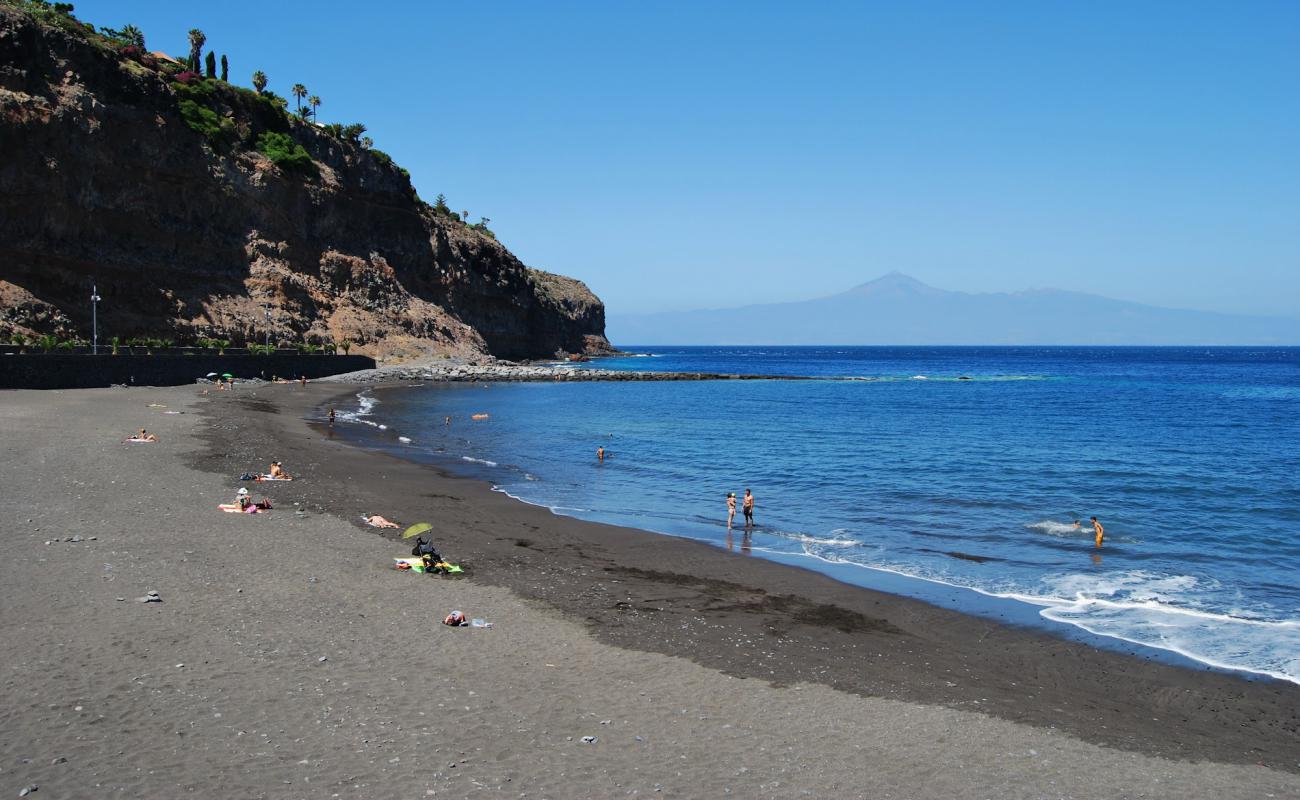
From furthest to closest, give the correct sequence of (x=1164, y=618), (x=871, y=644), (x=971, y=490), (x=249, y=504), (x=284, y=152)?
(x=284, y=152), (x=971, y=490), (x=249, y=504), (x=1164, y=618), (x=871, y=644)

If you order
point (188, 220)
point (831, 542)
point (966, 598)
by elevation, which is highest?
point (188, 220)

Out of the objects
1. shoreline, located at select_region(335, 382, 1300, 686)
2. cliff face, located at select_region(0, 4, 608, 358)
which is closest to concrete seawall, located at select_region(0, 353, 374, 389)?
cliff face, located at select_region(0, 4, 608, 358)

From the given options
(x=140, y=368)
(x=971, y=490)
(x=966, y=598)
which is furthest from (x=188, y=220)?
(x=966, y=598)

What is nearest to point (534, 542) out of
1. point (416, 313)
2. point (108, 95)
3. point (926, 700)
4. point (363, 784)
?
point (926, 700)

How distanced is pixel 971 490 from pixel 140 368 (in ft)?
173

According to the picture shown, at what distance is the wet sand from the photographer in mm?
8484

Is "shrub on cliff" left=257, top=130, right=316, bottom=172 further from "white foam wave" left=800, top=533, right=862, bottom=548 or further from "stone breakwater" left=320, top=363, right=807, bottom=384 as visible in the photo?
"white foam wave" left=800, top=533, right=862, bottom=548

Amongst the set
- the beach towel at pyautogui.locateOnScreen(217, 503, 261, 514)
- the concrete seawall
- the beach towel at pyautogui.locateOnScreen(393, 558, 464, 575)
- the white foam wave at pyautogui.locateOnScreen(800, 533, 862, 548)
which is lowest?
the white foam wave at pyautogui.locateOnScreen(800, 533, 862, 548)

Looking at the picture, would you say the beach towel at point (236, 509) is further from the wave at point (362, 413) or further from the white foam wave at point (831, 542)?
the wave at point (362, 413)

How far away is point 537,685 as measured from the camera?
1091 centimetres

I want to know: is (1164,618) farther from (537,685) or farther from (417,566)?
(417,566)

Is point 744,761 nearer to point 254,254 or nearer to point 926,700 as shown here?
point 926,700

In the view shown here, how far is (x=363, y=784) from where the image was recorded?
7918 millimetres

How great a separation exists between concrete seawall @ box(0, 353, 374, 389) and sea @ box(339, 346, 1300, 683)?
11625mm
